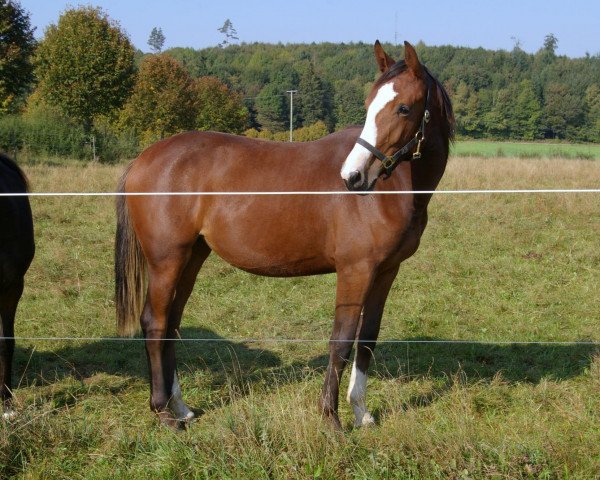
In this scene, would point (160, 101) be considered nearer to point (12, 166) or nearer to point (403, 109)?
point (12, 166)

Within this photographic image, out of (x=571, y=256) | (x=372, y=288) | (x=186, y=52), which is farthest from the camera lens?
(x=186, y=52)

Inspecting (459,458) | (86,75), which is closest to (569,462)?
(459,458)

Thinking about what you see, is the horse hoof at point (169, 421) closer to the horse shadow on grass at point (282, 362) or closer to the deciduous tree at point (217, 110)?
the horse shadow on grass at point (282, 362)

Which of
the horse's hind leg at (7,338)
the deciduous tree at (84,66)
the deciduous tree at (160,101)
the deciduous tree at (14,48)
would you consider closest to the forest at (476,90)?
the deciduous tree at (160,101)

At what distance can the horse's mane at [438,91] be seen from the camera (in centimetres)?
343

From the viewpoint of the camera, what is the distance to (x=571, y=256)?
326 inches

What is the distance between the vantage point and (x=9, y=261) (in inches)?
164

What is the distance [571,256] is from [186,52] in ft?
190

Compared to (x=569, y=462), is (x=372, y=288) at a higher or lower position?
higher

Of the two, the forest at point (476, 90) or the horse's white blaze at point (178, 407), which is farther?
the forest at point (476, 90)

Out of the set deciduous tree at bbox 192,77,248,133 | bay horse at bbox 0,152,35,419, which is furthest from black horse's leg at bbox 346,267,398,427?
deciduous tree at bbox 192,77,248,133

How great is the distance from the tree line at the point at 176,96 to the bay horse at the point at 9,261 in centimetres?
1702

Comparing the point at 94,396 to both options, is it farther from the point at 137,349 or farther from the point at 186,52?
the point at 186,52

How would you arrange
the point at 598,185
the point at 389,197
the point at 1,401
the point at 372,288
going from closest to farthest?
1. the point at 389,197
2. the point at 372,288
3. the point at 1,401
4. the point at 598,185
